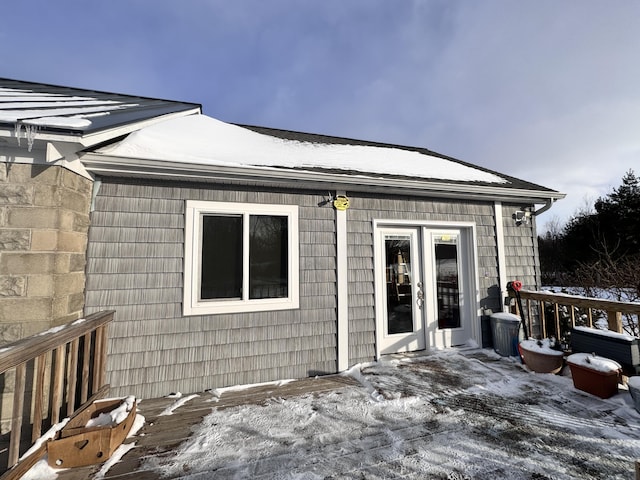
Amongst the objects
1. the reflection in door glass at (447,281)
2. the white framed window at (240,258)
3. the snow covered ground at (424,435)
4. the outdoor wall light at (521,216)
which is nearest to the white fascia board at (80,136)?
the white framed window at (240,258)

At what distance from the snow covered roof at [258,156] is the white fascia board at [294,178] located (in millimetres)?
18

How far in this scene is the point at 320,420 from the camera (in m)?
2.56

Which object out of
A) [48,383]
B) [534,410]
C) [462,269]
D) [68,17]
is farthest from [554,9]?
[68,17]

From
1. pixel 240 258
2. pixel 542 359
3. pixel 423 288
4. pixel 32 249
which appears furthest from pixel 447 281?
pixel 32 249

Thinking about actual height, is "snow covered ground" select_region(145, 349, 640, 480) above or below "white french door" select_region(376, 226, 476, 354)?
below

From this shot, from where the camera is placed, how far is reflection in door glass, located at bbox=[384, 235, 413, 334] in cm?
426

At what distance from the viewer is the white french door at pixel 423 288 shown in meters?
4.22

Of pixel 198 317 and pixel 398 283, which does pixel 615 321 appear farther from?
pixel 198 317

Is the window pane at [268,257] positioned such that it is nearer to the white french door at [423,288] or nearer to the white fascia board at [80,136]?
the white french door at [423,288]

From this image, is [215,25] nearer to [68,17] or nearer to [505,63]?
[68,17]

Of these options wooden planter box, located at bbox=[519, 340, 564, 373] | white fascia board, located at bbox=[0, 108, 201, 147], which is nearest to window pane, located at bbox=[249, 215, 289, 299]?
white fascia board, located at bbox=[0, 108, 201, 147]

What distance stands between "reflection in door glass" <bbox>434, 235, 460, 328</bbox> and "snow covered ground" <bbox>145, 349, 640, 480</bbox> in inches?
48.8

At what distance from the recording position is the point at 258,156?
3789mm

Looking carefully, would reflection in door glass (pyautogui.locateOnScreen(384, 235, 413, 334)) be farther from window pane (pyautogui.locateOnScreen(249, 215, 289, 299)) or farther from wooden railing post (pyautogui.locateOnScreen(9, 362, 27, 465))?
wooden railing post (pyautogui.locateOnScreen(9, 362, 27, 465))
